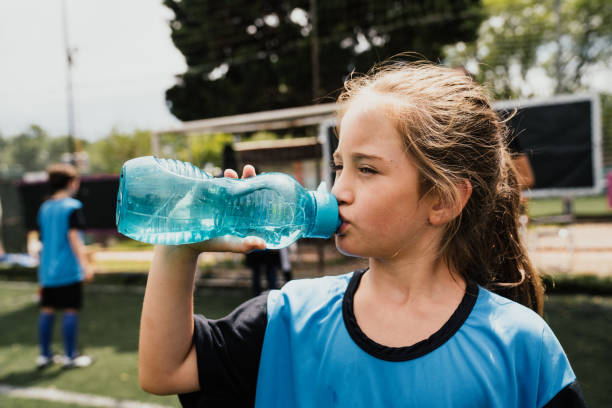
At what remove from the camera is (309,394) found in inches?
36.3

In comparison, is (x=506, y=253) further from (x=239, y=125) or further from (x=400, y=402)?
(x=239, y=125)

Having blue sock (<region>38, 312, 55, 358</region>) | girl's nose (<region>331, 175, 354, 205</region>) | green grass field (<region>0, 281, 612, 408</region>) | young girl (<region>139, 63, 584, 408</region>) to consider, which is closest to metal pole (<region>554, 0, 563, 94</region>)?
green grass field (<region>0, 281, 612, 408</region>)

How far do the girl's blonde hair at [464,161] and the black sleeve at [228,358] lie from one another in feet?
1.63

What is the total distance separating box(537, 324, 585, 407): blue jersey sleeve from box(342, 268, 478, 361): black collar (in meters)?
0.16

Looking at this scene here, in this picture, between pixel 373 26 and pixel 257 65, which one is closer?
pixel 373 26

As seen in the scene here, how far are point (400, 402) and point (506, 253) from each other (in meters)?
0.58

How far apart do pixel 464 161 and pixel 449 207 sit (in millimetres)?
120

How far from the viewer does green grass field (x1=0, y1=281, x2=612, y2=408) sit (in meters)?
3.54

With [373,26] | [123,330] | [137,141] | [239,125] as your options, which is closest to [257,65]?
[373,26]

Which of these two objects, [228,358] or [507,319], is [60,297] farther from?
[507,319]

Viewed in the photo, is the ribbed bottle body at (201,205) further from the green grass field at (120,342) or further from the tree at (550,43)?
the tree at (550,43)

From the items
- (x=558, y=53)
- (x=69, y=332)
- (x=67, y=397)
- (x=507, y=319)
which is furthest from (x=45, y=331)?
(x=558, y=53)

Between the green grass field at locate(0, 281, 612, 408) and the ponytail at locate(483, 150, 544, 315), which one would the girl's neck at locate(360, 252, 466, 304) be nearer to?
the ponytail at locate(483, 150, 544, 315)

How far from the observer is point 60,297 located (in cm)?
427
